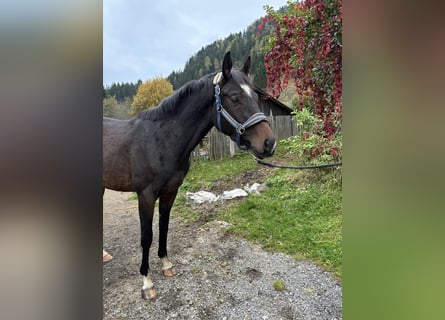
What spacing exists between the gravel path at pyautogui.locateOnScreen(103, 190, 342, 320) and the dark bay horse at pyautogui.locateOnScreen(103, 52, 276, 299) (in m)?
0.24

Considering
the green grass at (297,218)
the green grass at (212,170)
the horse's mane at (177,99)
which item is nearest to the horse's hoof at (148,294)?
the green grass at (297,218)

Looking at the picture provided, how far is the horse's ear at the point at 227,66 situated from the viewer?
188 centimetres

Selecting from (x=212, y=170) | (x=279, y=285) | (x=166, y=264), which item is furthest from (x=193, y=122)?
(x=212, y=170)

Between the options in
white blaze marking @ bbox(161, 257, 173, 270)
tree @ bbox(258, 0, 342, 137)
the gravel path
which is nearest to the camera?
tree @ bbox(258, 0, 342, 137)

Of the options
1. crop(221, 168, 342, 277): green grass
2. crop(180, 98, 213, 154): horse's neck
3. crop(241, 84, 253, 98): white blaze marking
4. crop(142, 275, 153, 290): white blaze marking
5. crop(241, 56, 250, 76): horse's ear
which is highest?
crop(241, 56, 250, 76): horse's ear

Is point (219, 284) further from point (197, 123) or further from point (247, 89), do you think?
point (247, 89)

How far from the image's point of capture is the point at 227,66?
1940 millimetres

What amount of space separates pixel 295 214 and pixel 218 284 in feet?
6.58

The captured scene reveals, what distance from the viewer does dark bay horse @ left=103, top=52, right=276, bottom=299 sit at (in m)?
1.94

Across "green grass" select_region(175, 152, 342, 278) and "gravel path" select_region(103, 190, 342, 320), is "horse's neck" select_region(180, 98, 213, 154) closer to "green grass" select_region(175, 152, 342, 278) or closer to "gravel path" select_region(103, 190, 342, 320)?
"gravel path" select_region(103, 190, 342, 320)

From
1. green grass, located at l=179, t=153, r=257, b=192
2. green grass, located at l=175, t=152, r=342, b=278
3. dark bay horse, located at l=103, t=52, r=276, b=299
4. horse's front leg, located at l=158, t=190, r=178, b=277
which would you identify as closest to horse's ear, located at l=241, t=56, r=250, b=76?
dark bay horse, located at l=103, t=52, r=276, b=299
